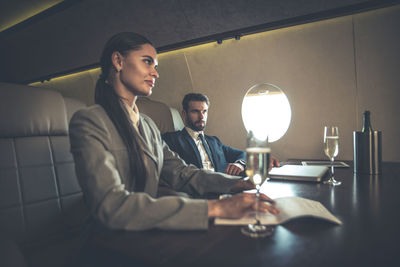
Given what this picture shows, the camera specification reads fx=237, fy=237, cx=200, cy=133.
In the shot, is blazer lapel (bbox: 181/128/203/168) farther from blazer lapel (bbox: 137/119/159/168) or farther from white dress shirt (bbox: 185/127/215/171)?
blazer lapel (bbox: 137/119/159/168)

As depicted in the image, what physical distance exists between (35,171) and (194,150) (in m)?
1.38

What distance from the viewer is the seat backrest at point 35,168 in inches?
40.1

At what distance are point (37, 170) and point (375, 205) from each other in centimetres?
137

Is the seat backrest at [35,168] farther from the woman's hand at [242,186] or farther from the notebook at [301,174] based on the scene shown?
the notebook at [301,174]

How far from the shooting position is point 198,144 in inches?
97.2

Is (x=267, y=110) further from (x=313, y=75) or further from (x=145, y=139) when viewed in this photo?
(x=145, y=139)

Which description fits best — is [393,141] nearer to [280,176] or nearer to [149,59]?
[280,176]

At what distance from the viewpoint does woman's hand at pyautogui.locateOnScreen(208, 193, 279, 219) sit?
25.1 inches

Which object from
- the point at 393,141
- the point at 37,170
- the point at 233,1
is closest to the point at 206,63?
the point at 233,1

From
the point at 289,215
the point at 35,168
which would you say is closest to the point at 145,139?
the point at 35,168

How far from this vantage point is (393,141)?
6.75ft

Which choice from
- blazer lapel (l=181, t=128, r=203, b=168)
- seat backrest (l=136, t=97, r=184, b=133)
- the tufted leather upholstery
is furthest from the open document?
seat backrest (l=136, t=97, r=184, b=133)

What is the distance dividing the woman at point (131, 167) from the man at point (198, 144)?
3.29 ft

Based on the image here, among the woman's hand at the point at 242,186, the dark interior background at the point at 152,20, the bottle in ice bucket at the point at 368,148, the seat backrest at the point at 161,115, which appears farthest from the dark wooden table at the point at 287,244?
the seat backrest at the point at 161,115
